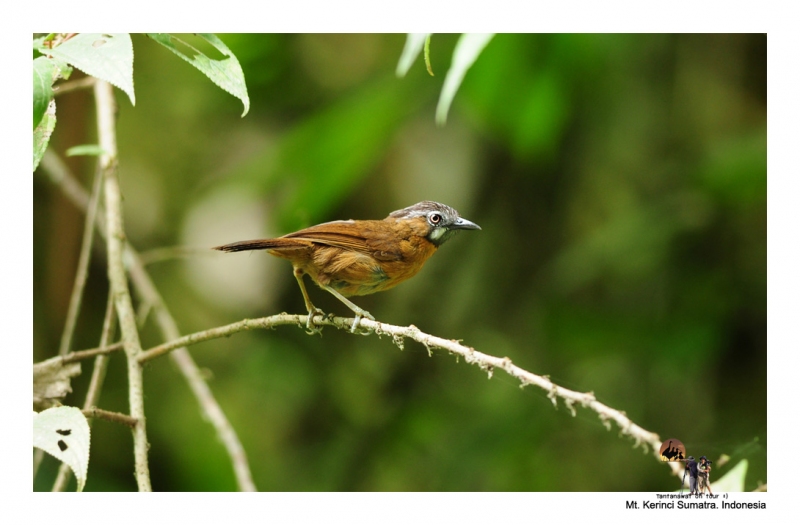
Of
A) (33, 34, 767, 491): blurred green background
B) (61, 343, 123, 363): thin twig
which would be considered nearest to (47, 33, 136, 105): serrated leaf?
(61, 343, 123, 363): thin twig

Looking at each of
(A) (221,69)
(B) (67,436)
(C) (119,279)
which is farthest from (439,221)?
(B) (67,436)

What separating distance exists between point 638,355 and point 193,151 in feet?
9.82

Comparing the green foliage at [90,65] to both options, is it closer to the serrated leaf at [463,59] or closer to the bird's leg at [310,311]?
the serrated leaf at [463,59]

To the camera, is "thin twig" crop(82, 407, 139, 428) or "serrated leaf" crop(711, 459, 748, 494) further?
"serrated leaf" crop(711, 459, 748, 494)

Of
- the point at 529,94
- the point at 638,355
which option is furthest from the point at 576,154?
the point at 638,355

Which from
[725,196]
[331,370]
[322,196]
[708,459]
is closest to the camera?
[708,459]

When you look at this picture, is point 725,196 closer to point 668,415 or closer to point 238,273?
point 668,415

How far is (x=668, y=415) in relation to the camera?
410 cm

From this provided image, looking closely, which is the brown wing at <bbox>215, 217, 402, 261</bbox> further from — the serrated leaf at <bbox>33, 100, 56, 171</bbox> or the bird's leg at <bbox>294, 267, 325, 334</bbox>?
the serrated leaf at <bbox>33, 100, 56, 171</bbox>

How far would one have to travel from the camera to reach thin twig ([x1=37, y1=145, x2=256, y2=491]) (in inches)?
104

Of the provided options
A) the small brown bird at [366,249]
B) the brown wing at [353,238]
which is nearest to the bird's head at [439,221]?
the small brown bird at [366,249]

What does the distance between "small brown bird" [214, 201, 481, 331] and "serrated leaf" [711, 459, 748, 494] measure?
1275 mm

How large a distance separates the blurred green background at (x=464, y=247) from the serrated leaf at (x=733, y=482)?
42.9 inches

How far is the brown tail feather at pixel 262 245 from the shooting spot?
2.30m
